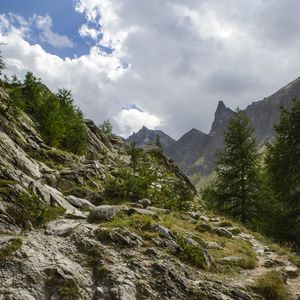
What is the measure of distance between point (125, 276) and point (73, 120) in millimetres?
Answer: 34346

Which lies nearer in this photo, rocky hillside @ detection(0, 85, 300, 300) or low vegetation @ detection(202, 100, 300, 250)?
rocky hillside @ detection(0, 85, 300, 300)

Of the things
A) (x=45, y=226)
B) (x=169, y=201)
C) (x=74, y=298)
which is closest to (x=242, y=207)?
(x=169, y=201)

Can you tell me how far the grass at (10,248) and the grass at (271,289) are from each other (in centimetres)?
806

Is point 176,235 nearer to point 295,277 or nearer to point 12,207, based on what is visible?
point 295,277

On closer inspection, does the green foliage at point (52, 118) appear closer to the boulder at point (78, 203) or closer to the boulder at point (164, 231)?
the boulder at point (78, 203)

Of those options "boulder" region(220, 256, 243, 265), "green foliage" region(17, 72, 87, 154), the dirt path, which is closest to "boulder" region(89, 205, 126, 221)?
"boulder" region(220, 256, 243, 265)

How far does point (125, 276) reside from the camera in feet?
36.0

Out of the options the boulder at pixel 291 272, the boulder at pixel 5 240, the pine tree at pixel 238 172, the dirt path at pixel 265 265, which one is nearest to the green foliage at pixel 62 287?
the boulder at pixel 5 240

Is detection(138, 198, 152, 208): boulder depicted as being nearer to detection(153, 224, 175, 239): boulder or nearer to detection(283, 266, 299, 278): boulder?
detection(153, 224, 175, 239): boulder

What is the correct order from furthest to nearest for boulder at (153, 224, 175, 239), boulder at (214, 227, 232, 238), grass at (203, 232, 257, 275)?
boulder at (214, 227, 232, 238) → boulder at (153, 224, 175, 239) → grass at (203, 232, 257, 275)

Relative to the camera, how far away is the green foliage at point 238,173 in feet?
105

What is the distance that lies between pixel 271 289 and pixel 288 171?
50.4 ft

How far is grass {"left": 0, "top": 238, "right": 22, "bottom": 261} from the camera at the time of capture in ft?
34.6

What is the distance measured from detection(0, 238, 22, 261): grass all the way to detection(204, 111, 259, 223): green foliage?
24052 millimetres
